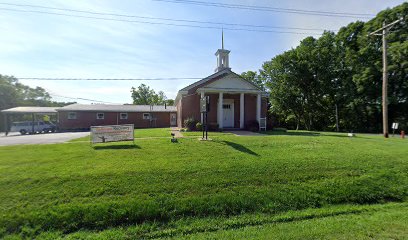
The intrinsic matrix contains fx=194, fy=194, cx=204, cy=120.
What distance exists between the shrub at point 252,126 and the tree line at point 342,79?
52.3ft

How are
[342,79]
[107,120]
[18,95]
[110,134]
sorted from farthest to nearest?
[18,95] < [342,79] < [107,120] < [110,134]

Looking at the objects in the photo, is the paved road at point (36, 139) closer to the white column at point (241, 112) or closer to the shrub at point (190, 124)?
the shrub at point (190, 124)

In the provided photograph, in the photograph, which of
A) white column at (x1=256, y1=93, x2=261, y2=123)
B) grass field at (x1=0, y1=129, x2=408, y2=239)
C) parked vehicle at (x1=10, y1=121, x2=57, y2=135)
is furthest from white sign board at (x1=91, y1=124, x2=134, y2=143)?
parked vehicle at (x1=10, y1=121, x2=57, y2=135)

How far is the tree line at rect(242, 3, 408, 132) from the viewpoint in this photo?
21938 mm

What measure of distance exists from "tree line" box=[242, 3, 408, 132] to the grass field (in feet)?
67.8

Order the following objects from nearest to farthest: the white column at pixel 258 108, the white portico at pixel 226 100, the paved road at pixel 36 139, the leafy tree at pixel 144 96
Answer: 1. the paved road at pixel 36 139
2. the white portico at pixel 226 100
3. the white column at pixel 258 108
4. the leafy tree at pixel 144 96

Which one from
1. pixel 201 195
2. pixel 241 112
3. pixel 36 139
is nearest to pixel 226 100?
pixel 241 112

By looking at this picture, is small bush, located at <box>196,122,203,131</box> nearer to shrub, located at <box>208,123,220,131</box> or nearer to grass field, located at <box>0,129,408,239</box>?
shrub, located at <box>208,123,220,131</box>

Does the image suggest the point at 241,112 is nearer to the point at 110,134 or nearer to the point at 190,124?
the point at 190,124

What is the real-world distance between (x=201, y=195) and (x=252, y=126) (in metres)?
12.7

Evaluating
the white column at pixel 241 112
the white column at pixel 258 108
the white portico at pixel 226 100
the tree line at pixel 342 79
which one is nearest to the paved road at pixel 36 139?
the white portico at pixel 226 100

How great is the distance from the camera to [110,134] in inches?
368

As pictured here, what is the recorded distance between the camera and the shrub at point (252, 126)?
1647cm

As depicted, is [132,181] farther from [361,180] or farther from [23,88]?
[23,88]
